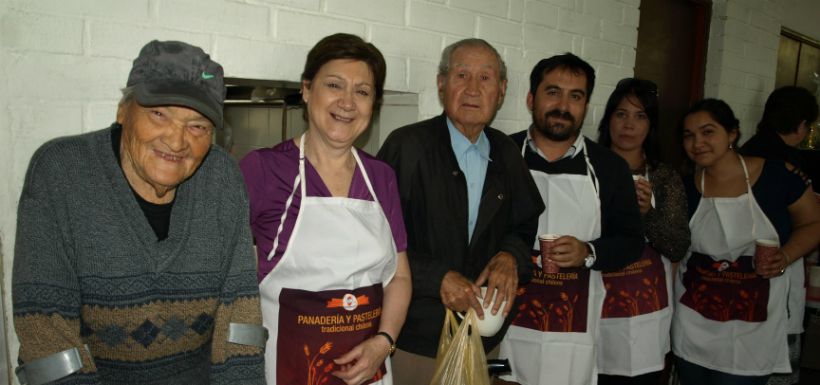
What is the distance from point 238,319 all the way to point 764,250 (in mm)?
2194

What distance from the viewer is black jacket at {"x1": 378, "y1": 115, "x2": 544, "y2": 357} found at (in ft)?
5.85

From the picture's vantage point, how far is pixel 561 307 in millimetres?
2123

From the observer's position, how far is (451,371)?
167 cm

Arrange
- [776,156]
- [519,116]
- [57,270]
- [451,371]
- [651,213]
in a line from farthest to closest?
1. [776,156]
2. [519,116]
3. [651,213]
4. [451,371]
5. [57,270]

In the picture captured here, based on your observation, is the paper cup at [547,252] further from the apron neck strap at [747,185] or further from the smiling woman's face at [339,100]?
the apron neck strap at [747,185]

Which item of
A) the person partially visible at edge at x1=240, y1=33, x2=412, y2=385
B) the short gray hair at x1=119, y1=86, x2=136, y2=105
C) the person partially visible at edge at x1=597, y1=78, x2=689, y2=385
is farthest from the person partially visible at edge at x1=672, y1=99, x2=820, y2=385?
the short gray hair at x1=119, y1=86, x2=136, y2=105

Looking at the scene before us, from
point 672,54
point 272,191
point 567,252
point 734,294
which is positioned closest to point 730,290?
point 734,294

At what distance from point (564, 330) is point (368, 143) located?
120 cm

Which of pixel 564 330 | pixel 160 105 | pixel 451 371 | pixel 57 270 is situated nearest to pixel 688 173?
pixel 564 330

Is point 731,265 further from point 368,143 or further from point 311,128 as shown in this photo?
point 311,128

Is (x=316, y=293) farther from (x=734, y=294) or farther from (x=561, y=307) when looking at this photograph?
(x=734, y=294)

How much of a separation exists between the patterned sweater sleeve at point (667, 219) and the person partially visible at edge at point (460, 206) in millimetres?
775

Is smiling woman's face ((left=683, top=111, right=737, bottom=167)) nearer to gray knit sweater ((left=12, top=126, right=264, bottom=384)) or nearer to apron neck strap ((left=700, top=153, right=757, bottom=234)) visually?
apron neck strap ((left=700, top=153, right=757, bottom=234))

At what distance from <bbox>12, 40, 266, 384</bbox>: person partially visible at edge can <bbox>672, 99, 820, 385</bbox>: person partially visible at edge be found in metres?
2.16
